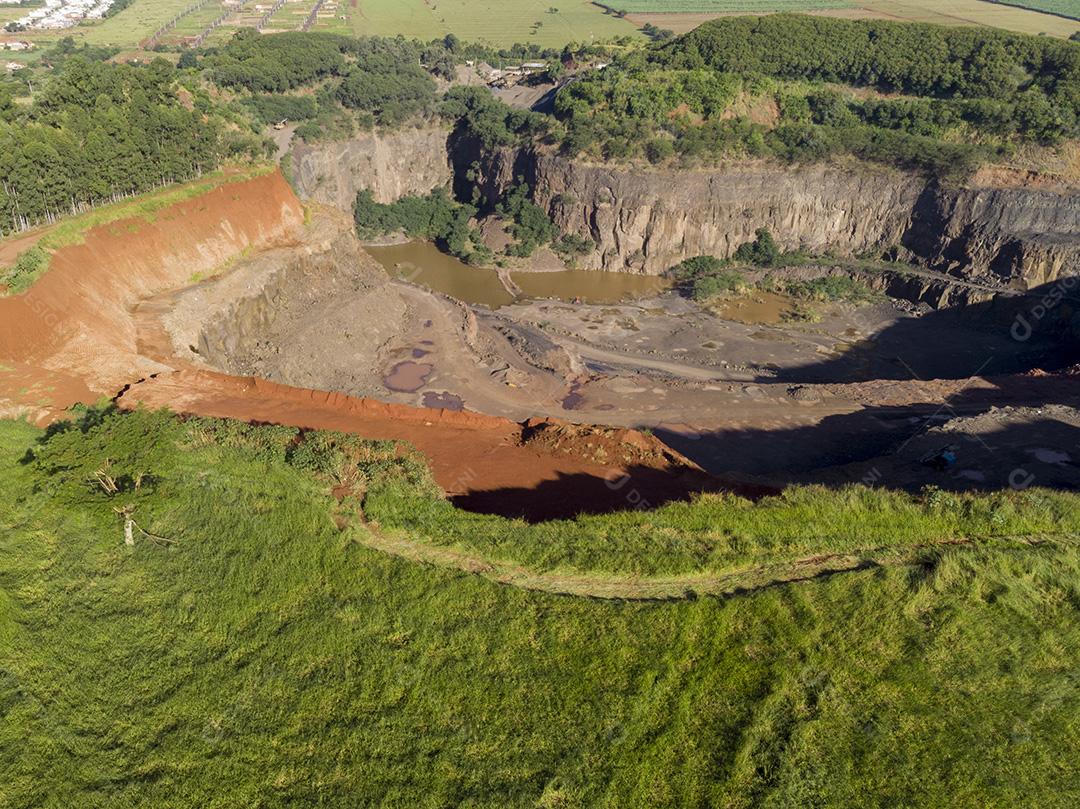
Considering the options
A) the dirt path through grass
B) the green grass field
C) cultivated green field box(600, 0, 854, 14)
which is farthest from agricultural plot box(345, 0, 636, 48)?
the green grass field

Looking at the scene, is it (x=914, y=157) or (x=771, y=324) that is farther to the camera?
(x=914, y=157)

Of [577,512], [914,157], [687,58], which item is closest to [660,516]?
[577,512]

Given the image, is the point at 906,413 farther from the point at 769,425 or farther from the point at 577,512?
the point at 577,512

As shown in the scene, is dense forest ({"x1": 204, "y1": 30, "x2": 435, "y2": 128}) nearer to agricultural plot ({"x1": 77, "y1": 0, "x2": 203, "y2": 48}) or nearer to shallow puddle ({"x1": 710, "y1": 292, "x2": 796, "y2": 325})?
shallow puddle ({"x1": 710, "y1": 292, "x2": 796, "y2": 325})

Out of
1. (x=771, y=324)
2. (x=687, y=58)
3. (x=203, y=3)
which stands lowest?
(x=771, y=324)

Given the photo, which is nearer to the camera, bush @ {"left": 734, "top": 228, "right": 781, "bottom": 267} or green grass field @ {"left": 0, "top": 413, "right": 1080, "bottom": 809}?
green grass field @ {"left": 0, "top": 413, "right": 1080, "bottom": 809}

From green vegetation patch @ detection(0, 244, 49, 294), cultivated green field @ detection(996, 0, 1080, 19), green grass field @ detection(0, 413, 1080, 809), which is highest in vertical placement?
cultivated green field @ detection(996, 0, 1080, 19)

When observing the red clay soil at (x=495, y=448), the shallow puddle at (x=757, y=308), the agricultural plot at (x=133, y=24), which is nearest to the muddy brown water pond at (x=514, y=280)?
the shallow puddle at (x=757, y=308)
